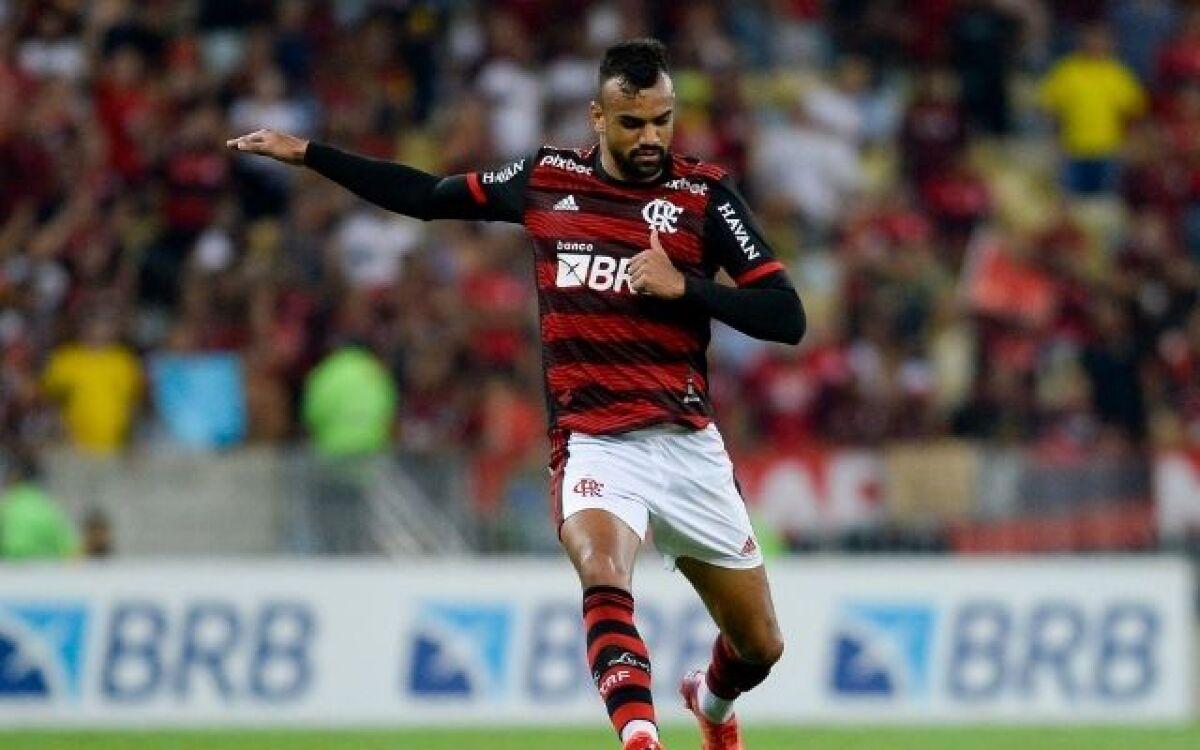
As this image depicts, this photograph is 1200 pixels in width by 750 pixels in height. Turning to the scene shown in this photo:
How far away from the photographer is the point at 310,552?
15.1 metres

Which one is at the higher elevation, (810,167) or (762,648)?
(810,167)

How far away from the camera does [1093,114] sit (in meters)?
19.5

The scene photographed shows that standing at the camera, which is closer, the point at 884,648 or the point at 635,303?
the point at 635,303

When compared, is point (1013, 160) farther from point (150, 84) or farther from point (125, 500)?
point (125, 500)

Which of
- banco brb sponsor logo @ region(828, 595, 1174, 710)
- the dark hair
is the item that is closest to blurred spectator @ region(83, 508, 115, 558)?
banco brb sponsor logo @ region(828, 595, 1174, 710)

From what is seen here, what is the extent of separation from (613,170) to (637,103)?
33cm

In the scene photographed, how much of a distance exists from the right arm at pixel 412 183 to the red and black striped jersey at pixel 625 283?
0.44 ft

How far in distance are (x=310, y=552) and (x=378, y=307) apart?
7.11 feet

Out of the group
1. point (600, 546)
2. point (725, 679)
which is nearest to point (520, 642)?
point (725, 679)

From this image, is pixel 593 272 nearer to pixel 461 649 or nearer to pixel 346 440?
pixel 461 649

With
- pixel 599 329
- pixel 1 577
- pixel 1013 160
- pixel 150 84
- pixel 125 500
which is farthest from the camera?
pixel 1013 160

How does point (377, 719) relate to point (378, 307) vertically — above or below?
below

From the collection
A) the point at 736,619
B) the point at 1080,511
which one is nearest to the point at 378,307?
the point at 1080,511

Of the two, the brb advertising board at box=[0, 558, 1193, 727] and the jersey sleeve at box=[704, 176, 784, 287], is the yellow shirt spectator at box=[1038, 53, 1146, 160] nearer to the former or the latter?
the brb advertising board at box=[0, 558, 1193, 727]
